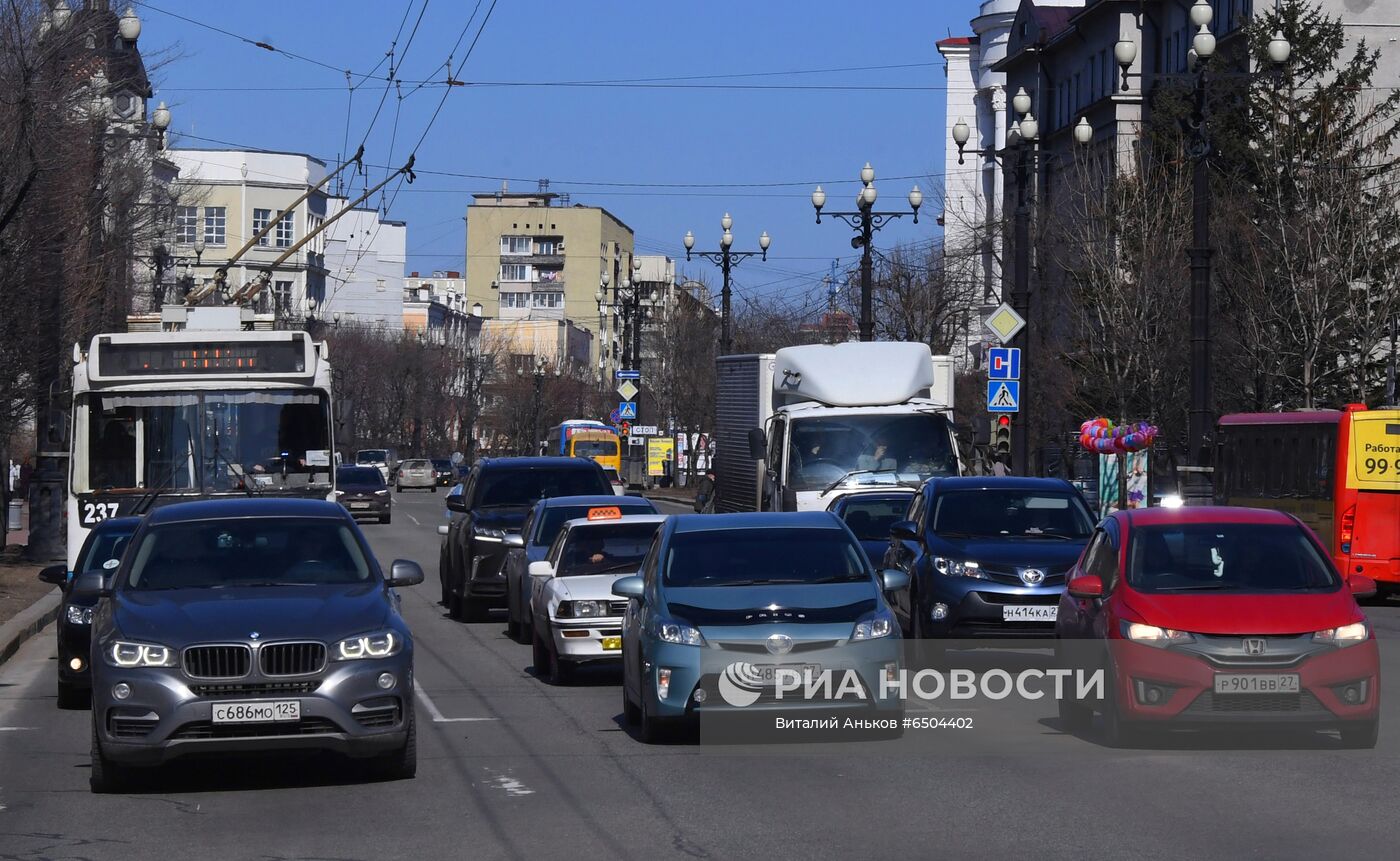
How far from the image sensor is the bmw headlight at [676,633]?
12461 mm

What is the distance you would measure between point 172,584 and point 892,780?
4361 millimetres

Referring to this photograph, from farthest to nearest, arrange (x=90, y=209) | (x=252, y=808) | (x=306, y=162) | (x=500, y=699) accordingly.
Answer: (x=306, y=162) → (x=90, y=209) → (x=500, y=699) → (x=252, y=808)

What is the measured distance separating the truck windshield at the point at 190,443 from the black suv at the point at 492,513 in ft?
11.2

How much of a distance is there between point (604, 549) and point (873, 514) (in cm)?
381

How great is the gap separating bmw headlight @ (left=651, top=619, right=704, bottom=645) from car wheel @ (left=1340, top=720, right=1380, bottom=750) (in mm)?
3907

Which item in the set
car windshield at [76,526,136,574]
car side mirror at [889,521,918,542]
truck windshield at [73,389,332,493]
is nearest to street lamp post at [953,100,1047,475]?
truck windshield at [73,389,332,493]

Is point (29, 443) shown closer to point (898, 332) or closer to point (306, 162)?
point (898, 332)

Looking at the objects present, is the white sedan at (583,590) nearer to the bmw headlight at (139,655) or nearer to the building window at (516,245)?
the bmw headlight at (139,655)

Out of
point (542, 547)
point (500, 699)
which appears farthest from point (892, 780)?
point (542, 547)

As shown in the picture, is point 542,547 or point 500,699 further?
point 542,547

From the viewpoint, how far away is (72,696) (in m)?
15.9

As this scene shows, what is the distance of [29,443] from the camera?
70500 millimetres

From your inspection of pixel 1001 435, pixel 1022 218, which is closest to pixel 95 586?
pixel 1001 435

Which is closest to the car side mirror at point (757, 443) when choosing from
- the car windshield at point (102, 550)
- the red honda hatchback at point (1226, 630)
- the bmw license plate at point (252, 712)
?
the car windshield at point (102, 550)
